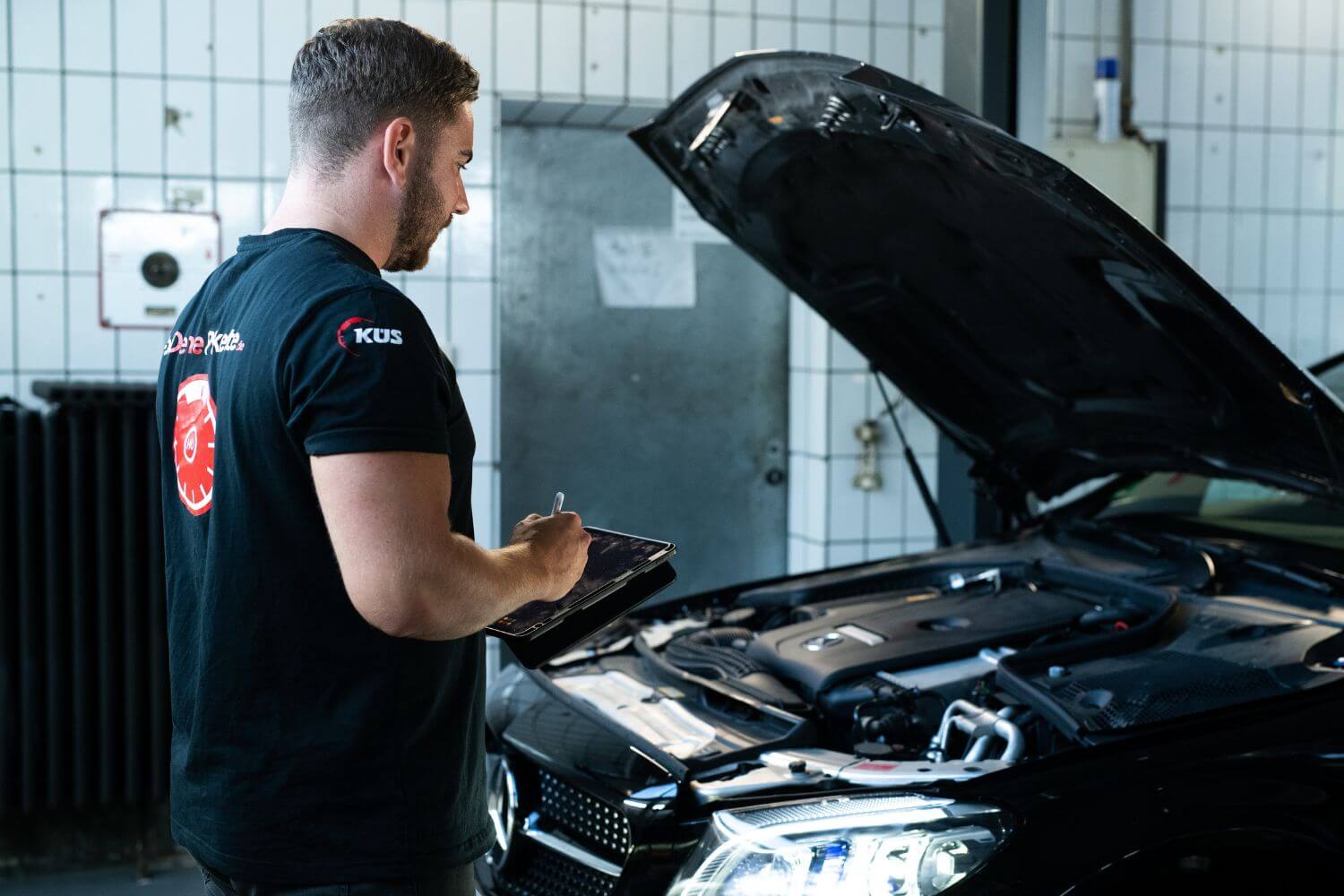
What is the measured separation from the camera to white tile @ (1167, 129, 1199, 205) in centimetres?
497

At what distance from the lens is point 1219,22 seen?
495cm

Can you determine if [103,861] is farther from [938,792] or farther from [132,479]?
[938,792]

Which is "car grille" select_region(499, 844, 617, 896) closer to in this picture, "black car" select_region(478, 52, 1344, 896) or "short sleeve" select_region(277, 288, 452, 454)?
"black car" select_region(478, 52, 1344, 896)

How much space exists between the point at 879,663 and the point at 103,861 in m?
2.59

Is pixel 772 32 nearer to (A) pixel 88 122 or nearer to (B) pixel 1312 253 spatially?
(A) pixel 88 122

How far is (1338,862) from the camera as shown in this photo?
6.03ft

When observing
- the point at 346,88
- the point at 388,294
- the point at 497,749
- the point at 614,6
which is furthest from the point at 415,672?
the point at 614,6

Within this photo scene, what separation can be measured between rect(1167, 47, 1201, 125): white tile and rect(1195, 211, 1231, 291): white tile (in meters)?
0.36

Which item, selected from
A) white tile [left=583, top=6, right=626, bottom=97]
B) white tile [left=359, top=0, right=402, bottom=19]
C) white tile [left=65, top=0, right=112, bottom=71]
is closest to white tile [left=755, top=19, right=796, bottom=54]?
white tile [left=583, top=6, right=626, bottom=97]

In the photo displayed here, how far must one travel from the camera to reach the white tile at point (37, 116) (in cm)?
391

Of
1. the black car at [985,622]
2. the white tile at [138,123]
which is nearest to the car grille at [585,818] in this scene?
the black car at [985,622]

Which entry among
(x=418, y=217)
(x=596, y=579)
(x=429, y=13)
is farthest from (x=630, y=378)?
(x=418, y=217)

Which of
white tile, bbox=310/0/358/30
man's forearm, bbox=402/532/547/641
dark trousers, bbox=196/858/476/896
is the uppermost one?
white tile, bbox=310/0/358/30

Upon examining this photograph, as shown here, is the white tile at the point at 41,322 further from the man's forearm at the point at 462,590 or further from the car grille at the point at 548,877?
the man's forearm at the point at 462,590
